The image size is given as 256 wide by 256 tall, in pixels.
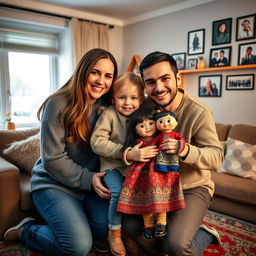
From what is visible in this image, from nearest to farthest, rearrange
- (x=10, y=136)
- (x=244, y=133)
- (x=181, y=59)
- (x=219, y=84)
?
(x=10, y=136) < (x=244, y=133) < (x=219, y=84) < (x=181, y=59)

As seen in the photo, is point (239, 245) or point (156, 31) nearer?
point (239, 245)

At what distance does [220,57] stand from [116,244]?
2.86 m

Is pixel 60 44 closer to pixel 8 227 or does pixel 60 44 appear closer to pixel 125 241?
pixel 8 227

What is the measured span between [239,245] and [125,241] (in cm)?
89

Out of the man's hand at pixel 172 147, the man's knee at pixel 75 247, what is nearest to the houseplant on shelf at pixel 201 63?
the man's hand at pixel 172 147

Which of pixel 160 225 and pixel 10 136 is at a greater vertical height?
pixel 10 136

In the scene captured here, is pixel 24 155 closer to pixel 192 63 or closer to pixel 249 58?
pixel 192 63

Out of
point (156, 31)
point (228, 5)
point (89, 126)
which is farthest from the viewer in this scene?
point (156, 31)

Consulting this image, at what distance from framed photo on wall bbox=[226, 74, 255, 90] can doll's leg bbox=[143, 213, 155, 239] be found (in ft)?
8.25

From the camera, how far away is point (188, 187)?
145 centimetres

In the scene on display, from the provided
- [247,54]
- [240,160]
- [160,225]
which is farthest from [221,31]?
[160,225]

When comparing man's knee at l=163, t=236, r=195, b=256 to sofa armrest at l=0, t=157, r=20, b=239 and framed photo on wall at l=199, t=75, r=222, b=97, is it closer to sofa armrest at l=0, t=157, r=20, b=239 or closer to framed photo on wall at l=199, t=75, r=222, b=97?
sofa armrest at l=0, t=157, r=20, b=239

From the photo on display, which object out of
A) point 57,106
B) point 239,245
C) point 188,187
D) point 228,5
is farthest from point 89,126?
point 228,5

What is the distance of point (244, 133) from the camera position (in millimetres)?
2742
